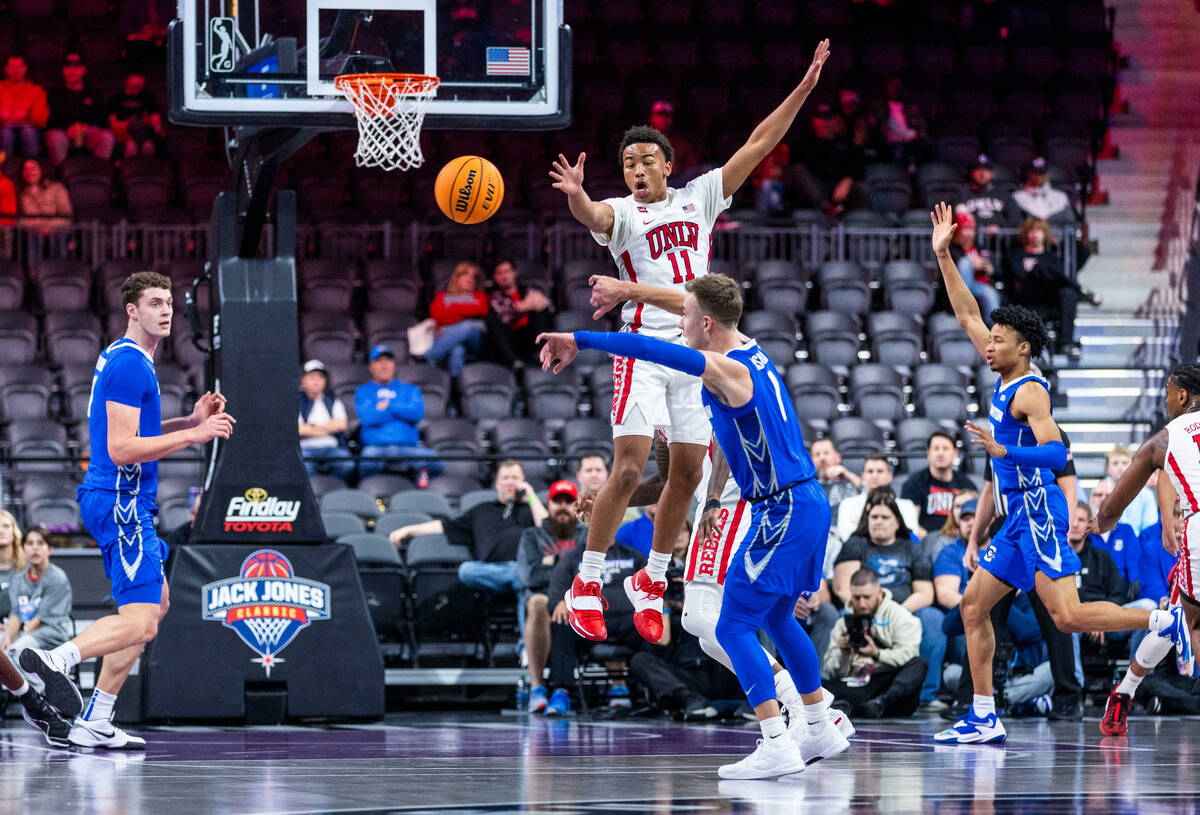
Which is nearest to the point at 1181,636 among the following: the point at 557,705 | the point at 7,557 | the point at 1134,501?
the point at 1134,501

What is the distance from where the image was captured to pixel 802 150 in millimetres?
19953

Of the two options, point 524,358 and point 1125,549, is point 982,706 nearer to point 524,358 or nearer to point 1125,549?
point 1125,549

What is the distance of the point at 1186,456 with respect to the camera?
30.4 feet

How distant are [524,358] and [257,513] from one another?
622cm

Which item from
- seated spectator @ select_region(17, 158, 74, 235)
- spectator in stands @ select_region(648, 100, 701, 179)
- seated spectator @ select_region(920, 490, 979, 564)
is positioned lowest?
seated spectator @ select_region(920, 490, 979, 564)

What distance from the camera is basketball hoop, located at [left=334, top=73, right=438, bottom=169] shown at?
9602 millimetres

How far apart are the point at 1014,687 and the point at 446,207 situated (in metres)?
5.82

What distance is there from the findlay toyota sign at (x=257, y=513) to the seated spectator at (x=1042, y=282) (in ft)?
30.6

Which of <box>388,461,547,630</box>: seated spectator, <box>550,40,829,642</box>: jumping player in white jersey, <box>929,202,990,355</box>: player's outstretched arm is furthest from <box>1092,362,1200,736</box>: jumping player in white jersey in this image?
<box>388,461,547,630</box>: seated spectator

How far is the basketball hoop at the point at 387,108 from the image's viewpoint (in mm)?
9602

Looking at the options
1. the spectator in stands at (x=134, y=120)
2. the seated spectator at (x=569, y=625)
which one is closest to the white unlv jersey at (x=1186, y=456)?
the seated spectator at (x=569, y=625)

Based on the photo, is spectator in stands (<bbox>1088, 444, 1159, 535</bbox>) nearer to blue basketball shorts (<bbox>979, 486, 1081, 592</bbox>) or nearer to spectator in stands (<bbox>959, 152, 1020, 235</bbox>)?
blue basketball shorts (<bbox>979, 486, 1081, 592</bbox>)

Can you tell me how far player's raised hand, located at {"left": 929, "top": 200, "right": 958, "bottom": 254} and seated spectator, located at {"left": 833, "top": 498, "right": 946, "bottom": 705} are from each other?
9.94 ft

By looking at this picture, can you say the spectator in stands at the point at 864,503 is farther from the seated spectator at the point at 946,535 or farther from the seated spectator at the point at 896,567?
the seated spectator at the point at 896,567
